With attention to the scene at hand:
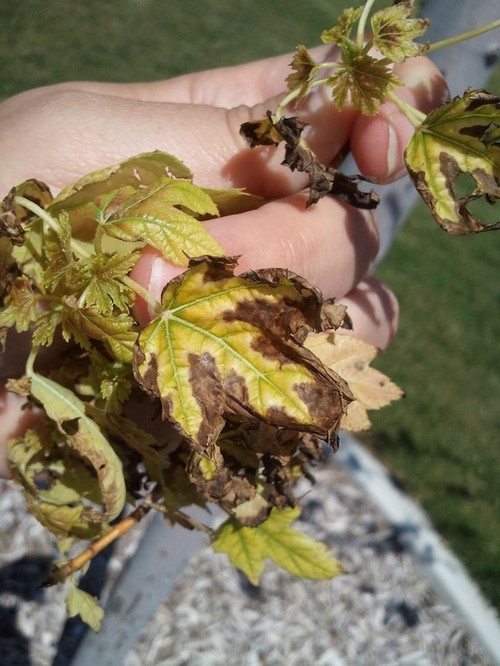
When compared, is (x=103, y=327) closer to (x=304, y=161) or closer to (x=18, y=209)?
(x=18, y=209)

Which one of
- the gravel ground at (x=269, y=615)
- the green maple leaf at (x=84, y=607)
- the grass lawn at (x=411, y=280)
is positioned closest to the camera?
the green maple leaf at (x=84, y=607)

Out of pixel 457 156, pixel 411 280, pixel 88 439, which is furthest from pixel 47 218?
pixel 411 280

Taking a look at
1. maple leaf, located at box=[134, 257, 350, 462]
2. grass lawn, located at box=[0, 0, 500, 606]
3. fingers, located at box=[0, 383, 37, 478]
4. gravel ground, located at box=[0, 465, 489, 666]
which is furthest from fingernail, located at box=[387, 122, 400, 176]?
grass lawn, located at box=[0, 0, 500, 606]

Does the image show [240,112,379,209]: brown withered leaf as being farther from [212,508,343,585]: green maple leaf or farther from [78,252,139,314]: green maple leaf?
[212,508,343,585]: green maple leaf

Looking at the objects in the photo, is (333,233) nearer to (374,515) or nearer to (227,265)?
(227,265)

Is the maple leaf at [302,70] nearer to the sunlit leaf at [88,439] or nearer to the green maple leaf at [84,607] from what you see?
the sunlit leaf at [88,439]

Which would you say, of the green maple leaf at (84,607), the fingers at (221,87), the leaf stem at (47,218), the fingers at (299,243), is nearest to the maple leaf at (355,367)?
the fingers at (299,243)
